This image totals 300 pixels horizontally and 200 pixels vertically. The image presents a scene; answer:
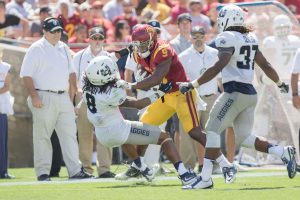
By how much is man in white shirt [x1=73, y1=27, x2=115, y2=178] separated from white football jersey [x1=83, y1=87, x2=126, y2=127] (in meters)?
2.45

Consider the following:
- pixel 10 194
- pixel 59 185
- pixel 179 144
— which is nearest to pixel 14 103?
pixel 179 144

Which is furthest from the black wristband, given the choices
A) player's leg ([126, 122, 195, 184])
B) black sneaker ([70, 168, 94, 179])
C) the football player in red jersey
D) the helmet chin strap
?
player's leg ([126, 122, 195, 184])

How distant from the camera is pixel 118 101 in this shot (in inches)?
438

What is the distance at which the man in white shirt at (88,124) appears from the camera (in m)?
13.8

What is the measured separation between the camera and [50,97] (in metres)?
13.1

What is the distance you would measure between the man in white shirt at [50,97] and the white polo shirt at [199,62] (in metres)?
1.78

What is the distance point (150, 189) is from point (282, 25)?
5.33m

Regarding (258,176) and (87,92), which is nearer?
(87,92)

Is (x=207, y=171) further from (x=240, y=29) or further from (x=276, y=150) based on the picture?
(x=240, y=29)

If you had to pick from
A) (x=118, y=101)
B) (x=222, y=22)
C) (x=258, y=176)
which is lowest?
(x=258, y=176)

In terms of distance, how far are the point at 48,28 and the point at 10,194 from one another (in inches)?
119

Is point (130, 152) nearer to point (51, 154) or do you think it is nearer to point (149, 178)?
point (149, 178)

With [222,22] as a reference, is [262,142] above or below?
below

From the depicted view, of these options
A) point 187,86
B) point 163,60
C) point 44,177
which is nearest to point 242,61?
point 187,86
